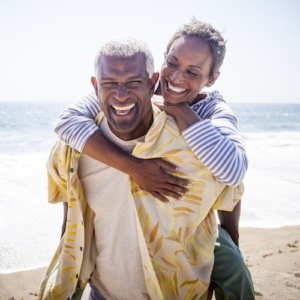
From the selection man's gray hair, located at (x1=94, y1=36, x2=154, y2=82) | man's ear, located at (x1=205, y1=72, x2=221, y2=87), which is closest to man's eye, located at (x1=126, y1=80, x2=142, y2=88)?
man's gray hair, located at (x1=94, y1=36, x2=154, y2=82)

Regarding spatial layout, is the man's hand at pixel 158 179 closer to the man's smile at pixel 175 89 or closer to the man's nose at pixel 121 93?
the man's nose at pixel 121 93

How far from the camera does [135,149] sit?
1795mm

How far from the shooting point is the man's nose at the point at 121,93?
1785mm

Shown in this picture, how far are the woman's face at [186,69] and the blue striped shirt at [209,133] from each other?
15cm

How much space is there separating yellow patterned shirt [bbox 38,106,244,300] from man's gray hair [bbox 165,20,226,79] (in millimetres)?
775

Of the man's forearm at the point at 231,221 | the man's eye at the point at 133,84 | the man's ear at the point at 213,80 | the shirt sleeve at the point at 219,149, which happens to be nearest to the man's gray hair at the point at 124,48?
the man's eye at the point at 133,84

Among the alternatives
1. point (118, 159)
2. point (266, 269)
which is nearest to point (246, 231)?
point (266, 269)

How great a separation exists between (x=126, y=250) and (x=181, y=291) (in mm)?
435

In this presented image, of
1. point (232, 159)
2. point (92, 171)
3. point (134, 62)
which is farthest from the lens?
point (92, 171)

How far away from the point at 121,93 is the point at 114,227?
892 millimetres

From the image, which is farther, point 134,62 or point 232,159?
point 134,62

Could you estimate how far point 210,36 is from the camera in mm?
2209

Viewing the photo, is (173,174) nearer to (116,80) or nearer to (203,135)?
(203,135)

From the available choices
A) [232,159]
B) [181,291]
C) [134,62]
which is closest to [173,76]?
[134,62]
